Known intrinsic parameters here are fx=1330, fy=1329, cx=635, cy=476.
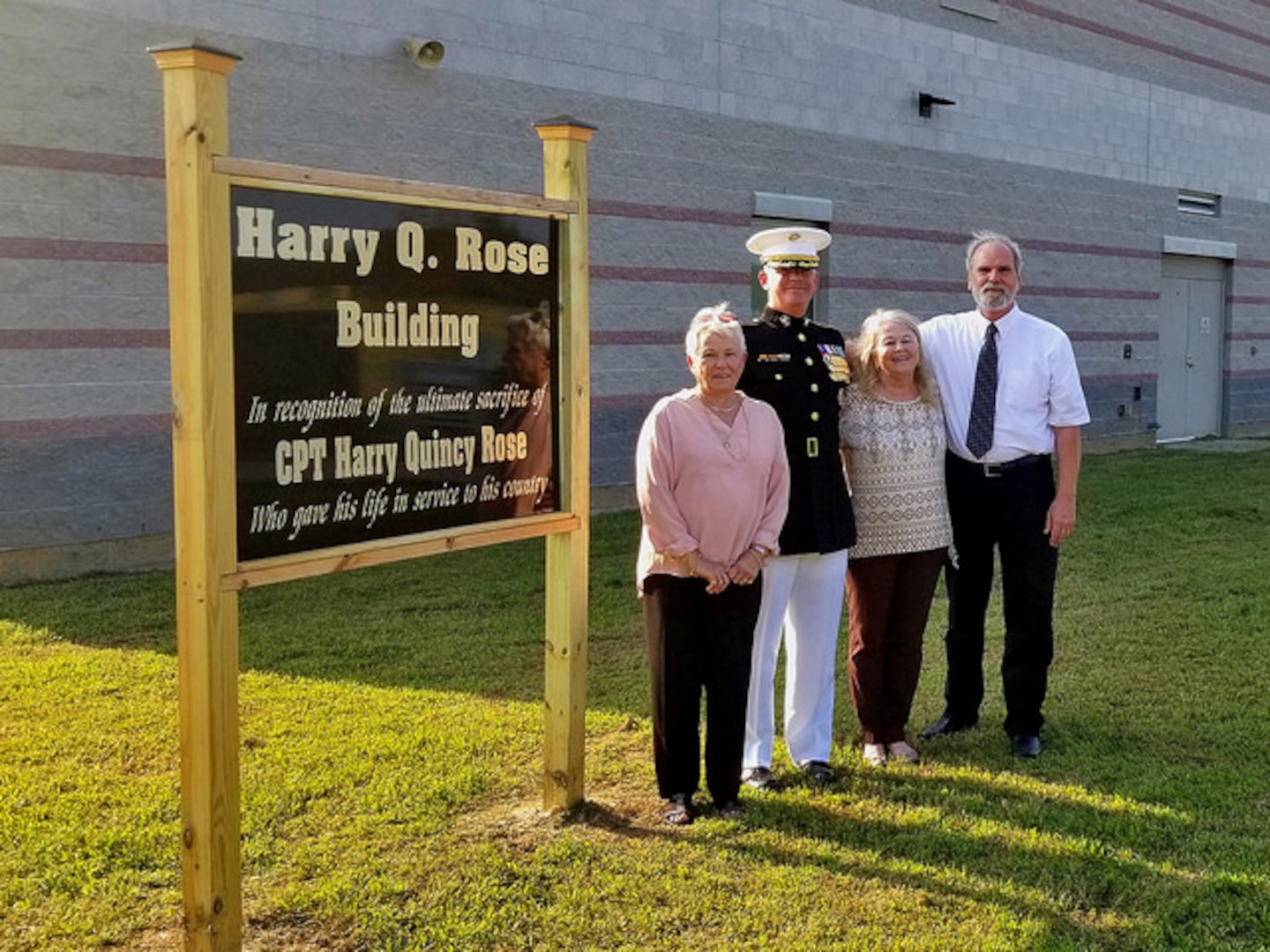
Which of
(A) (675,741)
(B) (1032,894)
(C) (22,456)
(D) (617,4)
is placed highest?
(D) (617,4)

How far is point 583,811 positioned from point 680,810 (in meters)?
0.34

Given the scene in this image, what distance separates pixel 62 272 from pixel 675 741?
19.0ft

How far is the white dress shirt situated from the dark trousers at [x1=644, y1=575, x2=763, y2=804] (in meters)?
1.22

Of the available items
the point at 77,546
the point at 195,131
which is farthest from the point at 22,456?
the point at 195,131

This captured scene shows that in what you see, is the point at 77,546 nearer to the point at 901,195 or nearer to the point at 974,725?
the point at 974,725

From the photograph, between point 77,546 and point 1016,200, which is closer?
point 77,546

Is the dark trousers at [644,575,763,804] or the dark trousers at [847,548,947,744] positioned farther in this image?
the dark trousers at [847,548,947,744]

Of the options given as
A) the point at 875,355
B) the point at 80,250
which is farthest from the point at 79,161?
the point at 875,355

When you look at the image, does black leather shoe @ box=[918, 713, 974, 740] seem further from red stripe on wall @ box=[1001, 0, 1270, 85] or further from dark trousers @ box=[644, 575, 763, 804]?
red stripe on wall @ box=[1001, 0, 1270, 85]

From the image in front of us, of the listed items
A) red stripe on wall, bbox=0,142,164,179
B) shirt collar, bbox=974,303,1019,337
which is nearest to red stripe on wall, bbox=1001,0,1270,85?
red stripe on wall, bbox=0,142,164,179

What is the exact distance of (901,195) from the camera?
558 inches

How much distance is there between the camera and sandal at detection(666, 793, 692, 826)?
4355mm

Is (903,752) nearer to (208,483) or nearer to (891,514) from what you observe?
(891,514)

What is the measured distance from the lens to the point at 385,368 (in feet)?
12.1
